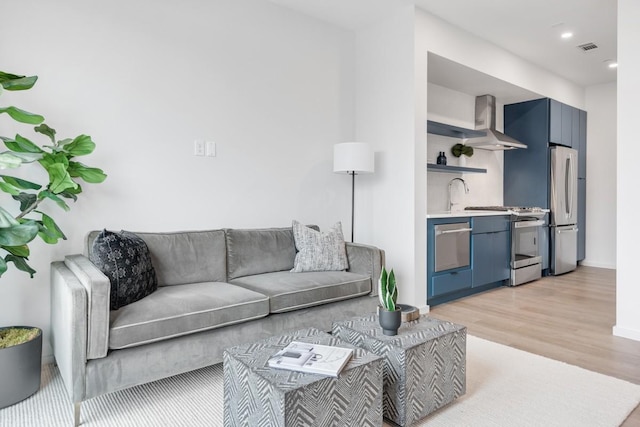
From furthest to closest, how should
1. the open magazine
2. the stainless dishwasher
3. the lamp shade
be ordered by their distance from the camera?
the stainless dishwasher < the lamp shade < the open magazine

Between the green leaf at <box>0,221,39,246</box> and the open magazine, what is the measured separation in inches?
49.7

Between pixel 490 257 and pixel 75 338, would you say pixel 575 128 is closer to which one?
pixel 490 257

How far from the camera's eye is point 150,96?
2.87 meters

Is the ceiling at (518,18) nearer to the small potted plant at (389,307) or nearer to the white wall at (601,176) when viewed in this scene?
the white wall at (601,176)

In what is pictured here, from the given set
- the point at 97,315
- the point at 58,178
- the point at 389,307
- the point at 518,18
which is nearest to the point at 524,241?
the point at 518,18

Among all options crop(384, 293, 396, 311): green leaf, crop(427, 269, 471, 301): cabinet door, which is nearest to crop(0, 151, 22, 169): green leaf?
crop(384, 293, 396, 311): green leaf

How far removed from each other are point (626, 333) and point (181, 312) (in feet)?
10.3

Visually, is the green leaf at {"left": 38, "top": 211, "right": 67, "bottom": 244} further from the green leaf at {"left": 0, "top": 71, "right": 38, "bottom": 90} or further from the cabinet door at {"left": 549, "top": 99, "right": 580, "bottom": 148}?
the cabinet door at {"left": 549, "top": 99, "right": 580, "bottom": 148}

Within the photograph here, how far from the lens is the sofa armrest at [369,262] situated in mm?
3100

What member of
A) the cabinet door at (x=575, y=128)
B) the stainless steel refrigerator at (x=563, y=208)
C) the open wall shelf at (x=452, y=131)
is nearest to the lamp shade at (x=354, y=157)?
the open wall shelf at (x=452, y=131)

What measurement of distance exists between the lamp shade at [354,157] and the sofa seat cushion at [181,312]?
152 centimetres

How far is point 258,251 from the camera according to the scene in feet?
10.1

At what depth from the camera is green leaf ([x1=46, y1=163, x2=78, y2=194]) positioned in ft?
6.82

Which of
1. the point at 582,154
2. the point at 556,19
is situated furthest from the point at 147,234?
the point at 582,154
